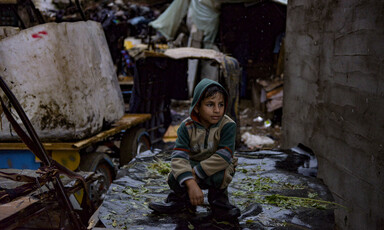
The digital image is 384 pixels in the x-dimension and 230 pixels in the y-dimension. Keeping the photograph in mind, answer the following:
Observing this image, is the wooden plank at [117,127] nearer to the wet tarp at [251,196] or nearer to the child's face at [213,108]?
the wet tarp at [251,196]

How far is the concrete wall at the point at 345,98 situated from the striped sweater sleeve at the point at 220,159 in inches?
58.4

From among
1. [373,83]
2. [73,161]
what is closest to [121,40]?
[73,161]

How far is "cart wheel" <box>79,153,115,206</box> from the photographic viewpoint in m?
4.08

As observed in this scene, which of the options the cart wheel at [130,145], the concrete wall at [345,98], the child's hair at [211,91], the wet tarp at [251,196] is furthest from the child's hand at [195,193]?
the cart wheel at [130,145]

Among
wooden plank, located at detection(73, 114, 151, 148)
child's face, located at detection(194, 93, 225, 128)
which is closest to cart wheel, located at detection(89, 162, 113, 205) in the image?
wooden plank, located at detection(73, 114, 151, 148)

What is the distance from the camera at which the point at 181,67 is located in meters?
9.24

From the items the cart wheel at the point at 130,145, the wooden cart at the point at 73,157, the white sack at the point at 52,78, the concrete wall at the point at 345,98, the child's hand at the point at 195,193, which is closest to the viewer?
the child's hand at the point at 195,193

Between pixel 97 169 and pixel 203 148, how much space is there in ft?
7.91

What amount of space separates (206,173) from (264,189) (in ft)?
3.49

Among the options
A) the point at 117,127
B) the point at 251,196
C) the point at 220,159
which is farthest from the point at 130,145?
the point at 220,159

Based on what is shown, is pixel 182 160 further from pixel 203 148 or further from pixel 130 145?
pixel 130 145

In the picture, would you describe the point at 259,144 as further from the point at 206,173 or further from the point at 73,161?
the point at 206,173

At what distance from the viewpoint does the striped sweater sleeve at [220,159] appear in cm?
243

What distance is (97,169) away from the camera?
4.48 m
